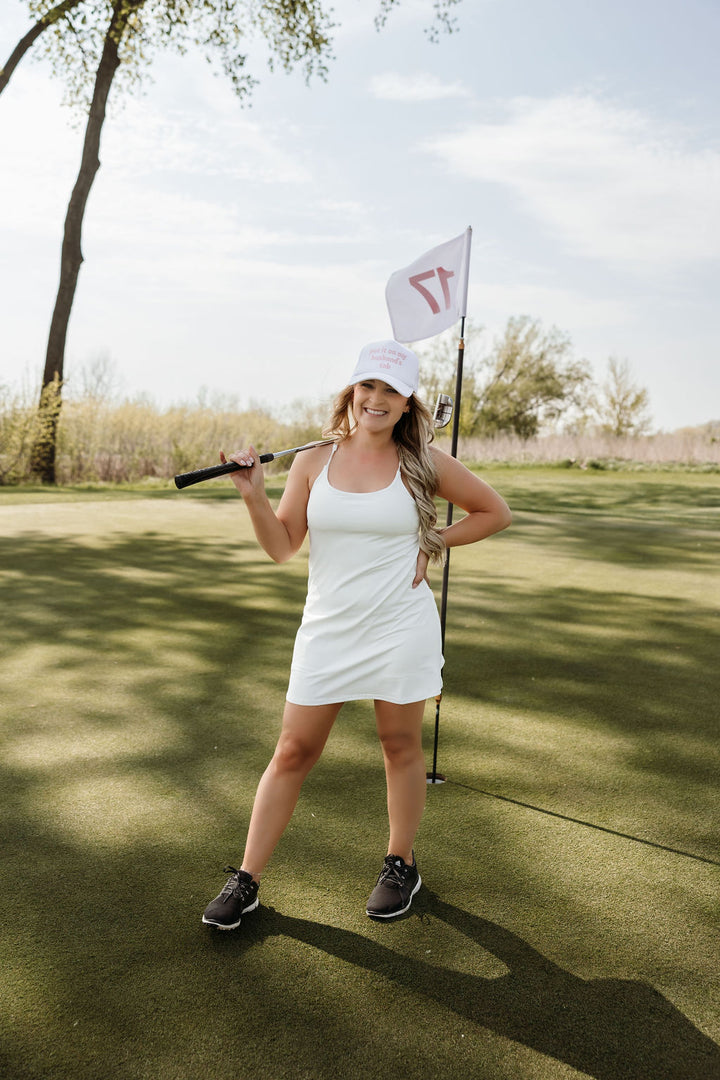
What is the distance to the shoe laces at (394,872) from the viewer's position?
104 inches

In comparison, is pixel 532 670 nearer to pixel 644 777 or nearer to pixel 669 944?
pixel 644 777

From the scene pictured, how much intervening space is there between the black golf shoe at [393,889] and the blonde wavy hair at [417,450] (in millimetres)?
928

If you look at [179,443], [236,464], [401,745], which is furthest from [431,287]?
[179,443]

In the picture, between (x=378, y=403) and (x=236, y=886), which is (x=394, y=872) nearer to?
(x=236, y=886)

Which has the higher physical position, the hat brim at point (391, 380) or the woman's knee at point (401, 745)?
the hat brim at point (391, 380)

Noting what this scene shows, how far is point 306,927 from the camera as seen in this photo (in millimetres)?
2547

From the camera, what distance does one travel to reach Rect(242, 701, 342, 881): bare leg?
261cm

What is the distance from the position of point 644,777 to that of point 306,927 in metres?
1.69

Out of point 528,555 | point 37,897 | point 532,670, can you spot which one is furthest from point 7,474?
point 37,897

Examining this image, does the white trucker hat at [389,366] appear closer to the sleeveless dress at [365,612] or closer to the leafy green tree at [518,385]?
the sleeveless dress at [365,612]

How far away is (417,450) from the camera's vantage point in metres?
2.69

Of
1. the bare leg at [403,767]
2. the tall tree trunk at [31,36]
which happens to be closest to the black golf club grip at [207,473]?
the bare leg at [403,767]

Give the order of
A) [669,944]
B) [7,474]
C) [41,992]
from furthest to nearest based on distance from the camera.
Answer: [7,474] < [669,944] < [41,992]

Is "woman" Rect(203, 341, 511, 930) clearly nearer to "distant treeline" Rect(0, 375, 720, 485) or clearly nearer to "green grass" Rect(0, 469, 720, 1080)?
"green grass" Rect(0, 469, 720, 1080)
